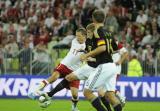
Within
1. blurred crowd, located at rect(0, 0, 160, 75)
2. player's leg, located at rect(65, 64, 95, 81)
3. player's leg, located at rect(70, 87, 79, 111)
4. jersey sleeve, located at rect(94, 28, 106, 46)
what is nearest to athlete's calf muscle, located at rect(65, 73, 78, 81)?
player's leg, located at rect(65, 64, 95, 81)

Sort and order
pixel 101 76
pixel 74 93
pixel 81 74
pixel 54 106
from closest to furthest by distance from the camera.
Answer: pixel 101 76 → pixel 81 74 → pixel 74 93 → pixel 54 106

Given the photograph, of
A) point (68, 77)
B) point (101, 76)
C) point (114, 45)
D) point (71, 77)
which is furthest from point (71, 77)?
point (101, 76)

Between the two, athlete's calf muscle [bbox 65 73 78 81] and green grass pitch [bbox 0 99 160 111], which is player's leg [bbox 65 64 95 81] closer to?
athlete's calf muscle [bbox 65 73 78 81]

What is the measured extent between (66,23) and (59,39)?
4.47ft

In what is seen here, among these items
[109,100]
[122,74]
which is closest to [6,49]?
[122,74]

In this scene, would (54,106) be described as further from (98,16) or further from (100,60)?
(98,16)

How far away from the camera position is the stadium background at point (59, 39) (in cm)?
2433

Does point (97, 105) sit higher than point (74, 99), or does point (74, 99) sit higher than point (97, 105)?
point (97, 105)

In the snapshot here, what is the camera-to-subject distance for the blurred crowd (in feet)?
88.3

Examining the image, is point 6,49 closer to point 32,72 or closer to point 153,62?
point 32,72

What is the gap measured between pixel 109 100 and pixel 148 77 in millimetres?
9569

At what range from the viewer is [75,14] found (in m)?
30.0

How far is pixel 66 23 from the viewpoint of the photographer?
29.6 m

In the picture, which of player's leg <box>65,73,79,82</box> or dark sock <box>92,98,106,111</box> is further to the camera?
player's leg <box>65,73,79,82</box>
